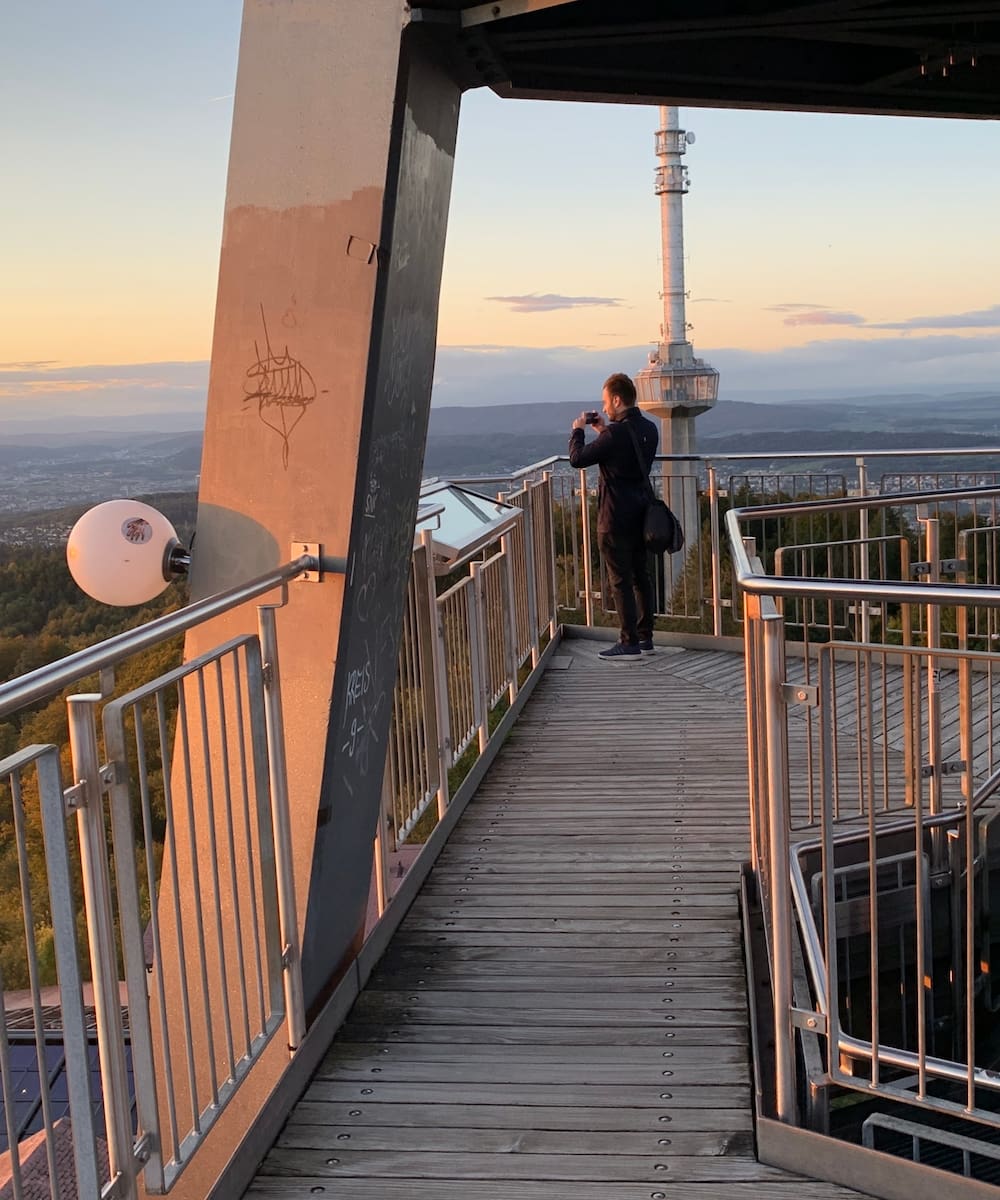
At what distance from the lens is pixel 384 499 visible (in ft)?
13.3

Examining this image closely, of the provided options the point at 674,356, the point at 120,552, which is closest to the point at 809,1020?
the point at 120,552

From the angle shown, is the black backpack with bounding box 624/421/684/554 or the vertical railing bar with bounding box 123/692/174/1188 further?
the black backpack with bounding box 624/421/684/554

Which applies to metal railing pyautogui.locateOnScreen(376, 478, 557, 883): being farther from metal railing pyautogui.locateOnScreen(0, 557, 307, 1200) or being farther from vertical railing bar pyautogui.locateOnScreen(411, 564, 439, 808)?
metal railing pyautogui.locateOnScreen(0, 557, 307, 1200)

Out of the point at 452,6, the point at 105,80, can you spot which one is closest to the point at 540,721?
the point at 452,6

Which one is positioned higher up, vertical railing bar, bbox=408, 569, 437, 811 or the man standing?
the man standing

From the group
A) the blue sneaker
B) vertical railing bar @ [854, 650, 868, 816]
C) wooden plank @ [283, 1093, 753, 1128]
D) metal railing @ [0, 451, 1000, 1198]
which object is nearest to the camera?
metal railing @ [0, 451, 1000, 1198]

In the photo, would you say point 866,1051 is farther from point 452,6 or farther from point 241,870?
point 452,6

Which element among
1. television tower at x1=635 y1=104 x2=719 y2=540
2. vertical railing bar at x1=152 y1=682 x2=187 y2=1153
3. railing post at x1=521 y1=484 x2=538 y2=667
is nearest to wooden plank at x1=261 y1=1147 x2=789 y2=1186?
vertical railing bar at x1=152 y1=682 x2=187 y2=1153

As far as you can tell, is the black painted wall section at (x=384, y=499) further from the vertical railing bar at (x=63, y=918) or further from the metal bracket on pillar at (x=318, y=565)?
the vertical railing bar at (x=63, y=918)

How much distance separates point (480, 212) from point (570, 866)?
61.0 feet

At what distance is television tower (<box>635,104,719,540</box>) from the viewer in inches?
1756

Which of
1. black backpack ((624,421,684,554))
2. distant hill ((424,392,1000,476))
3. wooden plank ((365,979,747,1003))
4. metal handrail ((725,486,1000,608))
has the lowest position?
wooden plank ((365,979,747,1003))

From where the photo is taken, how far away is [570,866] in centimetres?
553

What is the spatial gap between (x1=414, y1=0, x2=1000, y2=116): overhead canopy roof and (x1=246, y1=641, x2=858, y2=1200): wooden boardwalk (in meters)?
3.25
